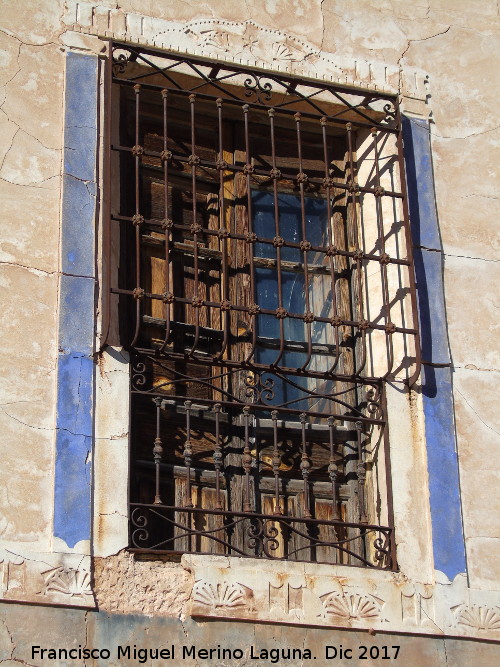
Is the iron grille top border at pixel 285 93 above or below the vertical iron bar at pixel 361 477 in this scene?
above

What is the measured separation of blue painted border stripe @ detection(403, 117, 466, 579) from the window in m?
0.08

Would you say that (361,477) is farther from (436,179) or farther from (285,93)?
(285,93)

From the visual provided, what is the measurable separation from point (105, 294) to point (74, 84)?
99cm

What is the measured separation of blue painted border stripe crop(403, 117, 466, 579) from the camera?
567 cm

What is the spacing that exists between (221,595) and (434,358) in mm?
1451

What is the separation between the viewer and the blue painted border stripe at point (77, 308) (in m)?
5.27

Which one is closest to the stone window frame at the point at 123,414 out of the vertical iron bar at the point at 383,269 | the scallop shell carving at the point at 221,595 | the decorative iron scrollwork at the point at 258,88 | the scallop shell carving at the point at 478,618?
the vertical iron bar at the point at 383,269

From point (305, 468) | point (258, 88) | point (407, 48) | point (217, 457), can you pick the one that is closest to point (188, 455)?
A: point (217, 457)

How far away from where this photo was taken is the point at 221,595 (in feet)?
17.3

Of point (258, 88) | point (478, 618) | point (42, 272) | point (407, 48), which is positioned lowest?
point (478, 618)

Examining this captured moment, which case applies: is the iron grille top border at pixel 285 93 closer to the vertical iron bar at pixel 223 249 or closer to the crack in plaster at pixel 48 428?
the vertical iron bar at pixel 223 249

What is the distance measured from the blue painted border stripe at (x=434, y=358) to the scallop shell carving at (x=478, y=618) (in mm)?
152

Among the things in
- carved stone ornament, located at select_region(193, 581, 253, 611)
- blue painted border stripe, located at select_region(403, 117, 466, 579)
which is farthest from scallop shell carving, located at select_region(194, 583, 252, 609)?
blue painted border stripe, located at select_region(403, 117, 466, 579)

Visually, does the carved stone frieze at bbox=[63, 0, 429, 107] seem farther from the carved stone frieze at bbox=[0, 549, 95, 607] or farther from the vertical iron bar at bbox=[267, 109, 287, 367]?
the carved stone frieze at bbox=[0, 549, 95, 607]
